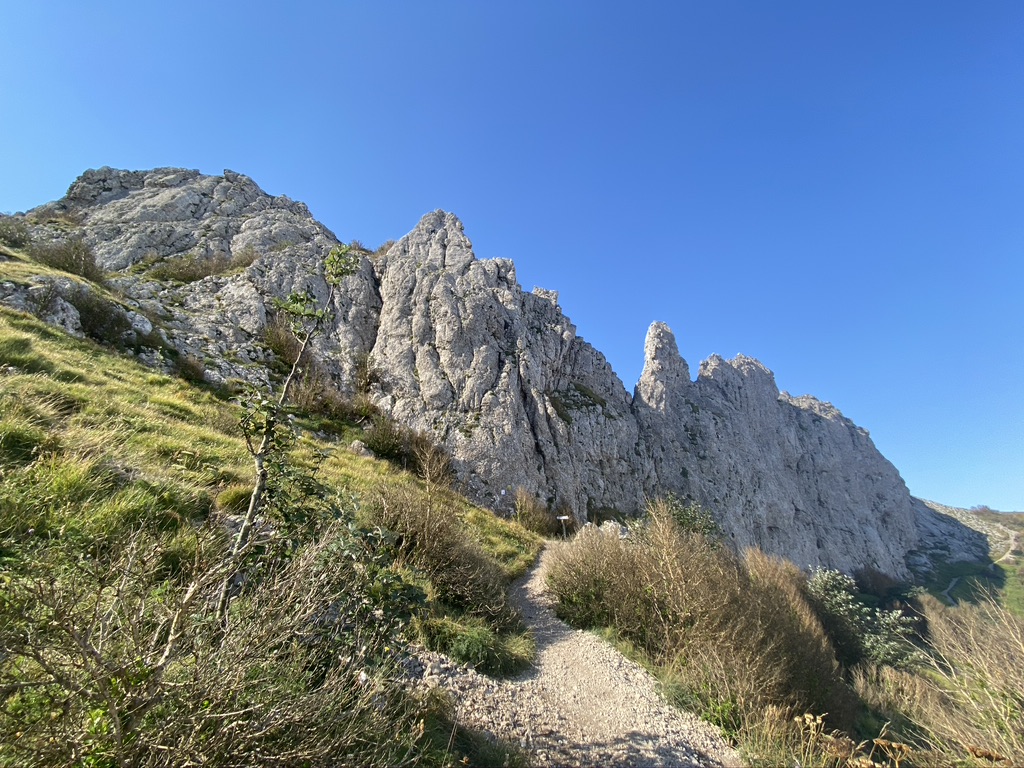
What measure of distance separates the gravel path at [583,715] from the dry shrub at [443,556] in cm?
146

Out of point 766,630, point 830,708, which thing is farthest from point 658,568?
point 830,708

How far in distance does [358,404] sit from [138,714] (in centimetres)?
1848

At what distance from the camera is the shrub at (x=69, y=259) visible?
18.5m

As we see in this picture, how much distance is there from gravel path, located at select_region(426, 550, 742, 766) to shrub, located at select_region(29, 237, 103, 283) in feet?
79.3

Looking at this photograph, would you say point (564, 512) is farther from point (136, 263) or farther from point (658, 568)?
point (136, 263)

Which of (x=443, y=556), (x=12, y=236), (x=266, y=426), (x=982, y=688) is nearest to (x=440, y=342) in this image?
(x=443, y=556)

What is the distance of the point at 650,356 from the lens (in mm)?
51625

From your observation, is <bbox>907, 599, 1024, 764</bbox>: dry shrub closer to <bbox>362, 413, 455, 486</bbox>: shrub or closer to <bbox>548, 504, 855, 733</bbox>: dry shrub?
<bbox>548, 504, 855, 733</bbox>: dry shrub

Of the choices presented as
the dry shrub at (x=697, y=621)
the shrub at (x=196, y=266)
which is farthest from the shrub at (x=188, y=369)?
the dry shrub at (x=697, y=621)

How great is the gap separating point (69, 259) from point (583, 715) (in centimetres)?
2715

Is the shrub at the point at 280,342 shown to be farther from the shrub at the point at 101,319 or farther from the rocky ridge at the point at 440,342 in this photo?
the shrub at the point at 101,319

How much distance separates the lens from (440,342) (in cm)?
2430

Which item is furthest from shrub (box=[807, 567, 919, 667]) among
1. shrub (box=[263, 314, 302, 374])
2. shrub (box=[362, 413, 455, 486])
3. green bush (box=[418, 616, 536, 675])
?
shrub (box=[263, 314, 302, 374])

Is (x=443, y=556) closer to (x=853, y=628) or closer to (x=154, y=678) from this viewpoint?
(x=154, y=678)
